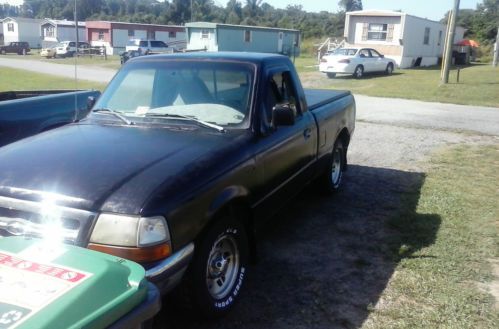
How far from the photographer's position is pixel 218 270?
3402mm

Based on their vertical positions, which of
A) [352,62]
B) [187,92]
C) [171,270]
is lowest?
[171,270]

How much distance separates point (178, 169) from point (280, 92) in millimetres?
1870

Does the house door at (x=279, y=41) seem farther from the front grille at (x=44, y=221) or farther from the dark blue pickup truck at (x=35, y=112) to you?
the front grille at (x=44, y=221)

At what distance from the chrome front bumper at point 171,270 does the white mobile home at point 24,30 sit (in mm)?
78920

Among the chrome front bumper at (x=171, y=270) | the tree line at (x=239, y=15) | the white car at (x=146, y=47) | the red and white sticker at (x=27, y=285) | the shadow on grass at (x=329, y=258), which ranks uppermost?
the tree line at (x=239, y=15)


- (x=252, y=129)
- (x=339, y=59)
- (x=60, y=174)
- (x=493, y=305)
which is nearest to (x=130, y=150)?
(x=60, y=174)

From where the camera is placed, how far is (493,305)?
3719 millimetres

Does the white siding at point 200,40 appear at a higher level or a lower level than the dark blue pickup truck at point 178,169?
higher

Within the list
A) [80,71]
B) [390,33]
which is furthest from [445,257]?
[390,33]

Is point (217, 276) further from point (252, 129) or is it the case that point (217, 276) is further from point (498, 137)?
point (498, 137)

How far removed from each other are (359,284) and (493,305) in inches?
39.5

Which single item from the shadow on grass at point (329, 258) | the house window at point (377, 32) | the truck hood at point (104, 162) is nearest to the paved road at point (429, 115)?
the shadow on grass at point (329, 258)

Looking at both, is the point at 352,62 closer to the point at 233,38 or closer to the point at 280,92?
the point at 233,38

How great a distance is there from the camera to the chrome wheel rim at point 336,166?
631cm
